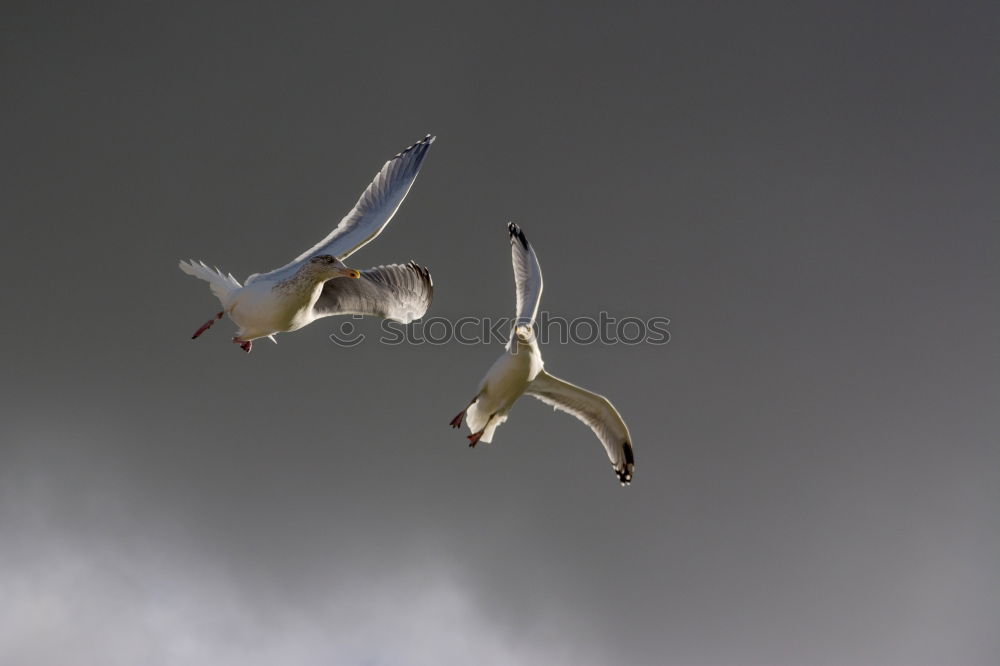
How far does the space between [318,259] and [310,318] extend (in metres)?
0.48

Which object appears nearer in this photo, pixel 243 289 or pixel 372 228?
pixel 243 289

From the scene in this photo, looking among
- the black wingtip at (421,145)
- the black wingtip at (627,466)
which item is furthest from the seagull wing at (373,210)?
the black wingtip at (627,466)

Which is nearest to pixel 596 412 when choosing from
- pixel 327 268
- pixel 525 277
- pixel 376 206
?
pixel 525 277

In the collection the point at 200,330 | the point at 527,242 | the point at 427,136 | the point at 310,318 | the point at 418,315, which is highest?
the point at 427,136

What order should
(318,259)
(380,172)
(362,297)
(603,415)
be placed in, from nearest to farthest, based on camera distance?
(318,259) < (362,297) < (380,172) < (603,415)

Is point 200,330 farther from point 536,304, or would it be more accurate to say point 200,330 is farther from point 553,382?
point 553,382

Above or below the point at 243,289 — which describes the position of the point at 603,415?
above

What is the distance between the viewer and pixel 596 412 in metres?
7.47

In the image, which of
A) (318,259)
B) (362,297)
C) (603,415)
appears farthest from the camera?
(603,415)

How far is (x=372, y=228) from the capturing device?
646 cm

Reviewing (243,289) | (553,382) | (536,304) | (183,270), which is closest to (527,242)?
(536,304)

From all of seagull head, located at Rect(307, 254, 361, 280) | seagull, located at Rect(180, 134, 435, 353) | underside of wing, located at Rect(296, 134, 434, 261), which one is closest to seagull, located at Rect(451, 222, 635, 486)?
seagull, located at Rect(180, 134, 435, 353)

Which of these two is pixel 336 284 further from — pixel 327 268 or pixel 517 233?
pixel 517 233

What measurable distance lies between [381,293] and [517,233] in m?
1.02
